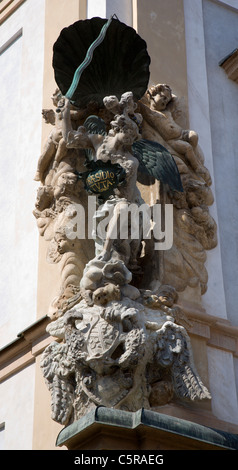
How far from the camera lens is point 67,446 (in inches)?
269

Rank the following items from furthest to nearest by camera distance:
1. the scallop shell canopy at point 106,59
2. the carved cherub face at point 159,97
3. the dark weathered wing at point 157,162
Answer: the carved cherub face at point 159,97 → the scallop shell canopy at point 106,59 → the dark weathered wing at point 157,162

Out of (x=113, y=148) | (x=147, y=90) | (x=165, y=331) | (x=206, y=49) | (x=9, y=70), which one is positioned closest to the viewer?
(x=165, y=331)

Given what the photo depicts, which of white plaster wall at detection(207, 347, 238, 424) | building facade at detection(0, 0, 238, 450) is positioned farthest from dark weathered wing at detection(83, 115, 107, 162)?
white plaster wall at detection(207, 347, 238, 424)

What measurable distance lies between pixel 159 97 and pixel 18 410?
2.29 metres

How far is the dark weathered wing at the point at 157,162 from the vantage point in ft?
25.7

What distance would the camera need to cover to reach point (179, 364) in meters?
7.02

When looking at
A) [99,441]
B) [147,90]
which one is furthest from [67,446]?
[147,90]

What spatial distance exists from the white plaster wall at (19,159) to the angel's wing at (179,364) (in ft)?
5.10

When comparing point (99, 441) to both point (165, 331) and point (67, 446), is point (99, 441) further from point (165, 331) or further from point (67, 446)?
point (165, 331)

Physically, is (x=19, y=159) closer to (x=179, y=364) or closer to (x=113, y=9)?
(x=113, y=9)

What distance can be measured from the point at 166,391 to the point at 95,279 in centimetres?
76

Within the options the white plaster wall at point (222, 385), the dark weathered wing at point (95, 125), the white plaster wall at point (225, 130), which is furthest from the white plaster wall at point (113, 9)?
the white plaster wall at point (222, 385)

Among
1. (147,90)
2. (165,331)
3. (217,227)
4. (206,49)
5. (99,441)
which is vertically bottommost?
(99,441)

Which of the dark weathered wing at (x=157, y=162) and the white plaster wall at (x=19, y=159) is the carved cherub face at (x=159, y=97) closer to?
the dark weathered wing at (x=157, y=162)
